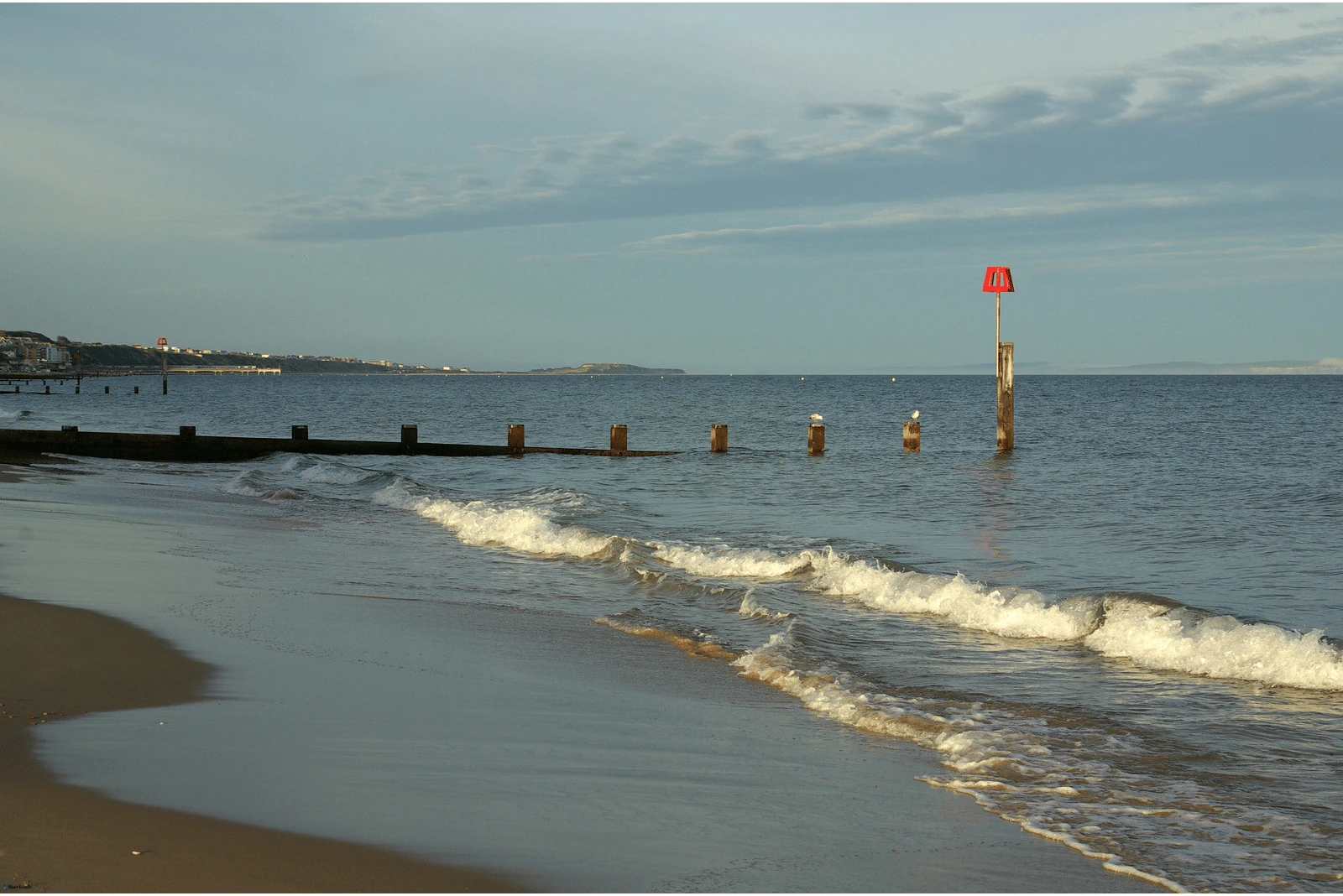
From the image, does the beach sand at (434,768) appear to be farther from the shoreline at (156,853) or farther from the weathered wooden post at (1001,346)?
the weathered wooden post at (1001,346)

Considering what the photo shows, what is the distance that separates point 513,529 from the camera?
53.2 feet

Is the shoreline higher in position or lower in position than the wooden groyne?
lower

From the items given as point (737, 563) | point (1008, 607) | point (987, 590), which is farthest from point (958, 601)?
point (737, 563)

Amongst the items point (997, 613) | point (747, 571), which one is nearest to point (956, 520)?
point (747, 571)

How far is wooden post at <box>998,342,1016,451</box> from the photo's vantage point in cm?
3039

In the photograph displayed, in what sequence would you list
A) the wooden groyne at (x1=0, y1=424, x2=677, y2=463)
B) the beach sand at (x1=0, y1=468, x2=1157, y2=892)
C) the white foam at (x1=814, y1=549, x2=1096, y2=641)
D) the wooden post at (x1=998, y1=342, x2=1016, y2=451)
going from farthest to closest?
1. the wooden post at (x1=998, y1=342, x2=1016, y2=451)
2. the wooden groyne at (x1=0, y1=424, x2=677, y2=463)
3. the white foam at (x1=814, y1=549, x2=1096, y2=641)
4. the beach sand at (x1=0, y1=468, x2=1157, y2=892)

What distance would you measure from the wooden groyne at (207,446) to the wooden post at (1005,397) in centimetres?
1015

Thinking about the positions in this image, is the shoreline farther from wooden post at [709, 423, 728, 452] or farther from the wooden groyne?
wooden post at [709, 423, 728, 452]

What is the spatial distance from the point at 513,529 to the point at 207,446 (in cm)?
1597

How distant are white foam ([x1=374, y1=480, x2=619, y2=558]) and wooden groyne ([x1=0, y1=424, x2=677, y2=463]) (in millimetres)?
10144

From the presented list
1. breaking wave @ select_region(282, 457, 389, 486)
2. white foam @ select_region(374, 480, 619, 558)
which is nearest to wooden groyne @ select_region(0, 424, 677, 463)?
breaking wave @ select_region(282, 457, 389, 486)

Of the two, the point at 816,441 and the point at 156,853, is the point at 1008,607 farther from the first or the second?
the point at 816,441

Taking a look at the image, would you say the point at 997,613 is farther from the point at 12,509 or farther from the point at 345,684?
the point at 12,509

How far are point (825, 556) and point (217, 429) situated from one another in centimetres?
4205
